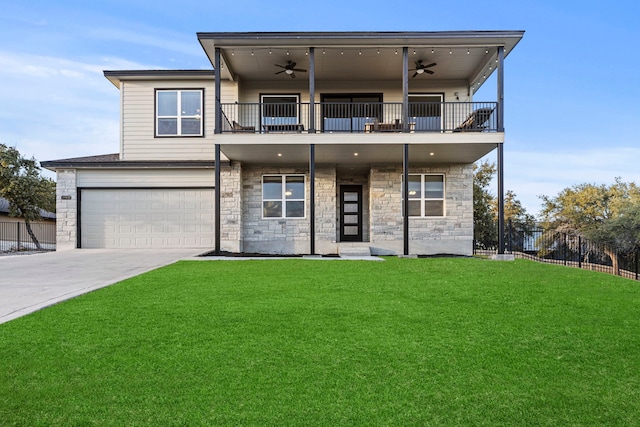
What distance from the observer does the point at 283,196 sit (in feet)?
47.7

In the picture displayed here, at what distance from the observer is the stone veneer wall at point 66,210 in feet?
46.3

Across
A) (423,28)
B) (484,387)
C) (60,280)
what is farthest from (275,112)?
(484,387)

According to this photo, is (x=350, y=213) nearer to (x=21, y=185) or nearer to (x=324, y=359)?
(x=324, y=359)

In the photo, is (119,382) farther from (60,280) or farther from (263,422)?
(60,280)

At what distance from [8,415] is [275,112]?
13508 millimetres

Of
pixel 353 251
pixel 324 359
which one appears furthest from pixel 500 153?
pixel 324 359

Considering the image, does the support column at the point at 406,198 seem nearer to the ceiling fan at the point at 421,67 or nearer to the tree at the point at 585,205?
the ceiling fan at the point at 421,67

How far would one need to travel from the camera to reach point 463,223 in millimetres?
14289

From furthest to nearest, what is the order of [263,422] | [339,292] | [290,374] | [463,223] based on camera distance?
[463,223] → [339,292] → [290,374] → [263,422]

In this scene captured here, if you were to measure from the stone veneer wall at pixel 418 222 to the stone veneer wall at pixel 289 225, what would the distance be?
1.52 metres

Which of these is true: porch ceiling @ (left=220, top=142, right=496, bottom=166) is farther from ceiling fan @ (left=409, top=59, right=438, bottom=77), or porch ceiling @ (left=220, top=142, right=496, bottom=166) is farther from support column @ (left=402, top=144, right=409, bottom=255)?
ceiling fan @ (left=409, top=59, right=438, bottom=77)

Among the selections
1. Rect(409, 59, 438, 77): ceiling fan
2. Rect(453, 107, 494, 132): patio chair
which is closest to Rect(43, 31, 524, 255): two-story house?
Rect(409, 59, 438, 77): ceiling fan

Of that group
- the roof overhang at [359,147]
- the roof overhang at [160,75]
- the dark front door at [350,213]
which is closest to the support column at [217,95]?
the roof overhang at [359,147]

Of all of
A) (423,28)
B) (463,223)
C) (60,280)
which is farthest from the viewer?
(463,223)
